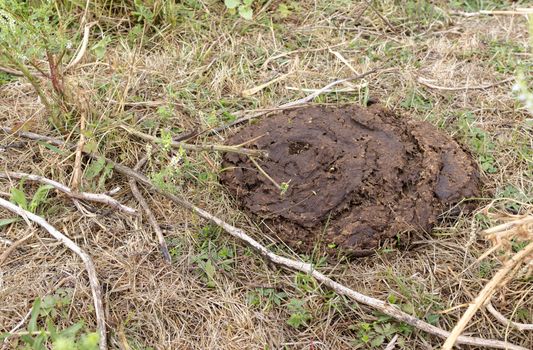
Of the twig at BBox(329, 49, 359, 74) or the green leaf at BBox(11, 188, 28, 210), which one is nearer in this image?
the green leaf at BBox(11, 188, 28, 210)

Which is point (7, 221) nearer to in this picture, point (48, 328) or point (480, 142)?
point (48, 328)

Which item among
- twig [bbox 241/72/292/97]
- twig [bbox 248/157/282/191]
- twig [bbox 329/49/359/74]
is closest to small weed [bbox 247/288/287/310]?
twig [bbox 248/157/282/191]

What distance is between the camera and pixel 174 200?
233cm

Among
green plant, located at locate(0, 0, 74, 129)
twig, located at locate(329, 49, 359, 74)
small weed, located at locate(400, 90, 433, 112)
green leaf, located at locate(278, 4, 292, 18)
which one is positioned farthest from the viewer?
green leaf, located at locate(278, 4, 292, 18)

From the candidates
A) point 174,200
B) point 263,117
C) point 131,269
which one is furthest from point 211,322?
point 263,117

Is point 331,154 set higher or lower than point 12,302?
higher

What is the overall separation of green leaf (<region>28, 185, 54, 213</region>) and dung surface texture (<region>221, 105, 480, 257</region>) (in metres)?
0.70

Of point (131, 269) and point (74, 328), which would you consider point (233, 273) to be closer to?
point (131, 269)

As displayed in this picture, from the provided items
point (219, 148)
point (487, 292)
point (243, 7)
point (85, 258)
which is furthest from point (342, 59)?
point (85, 258)

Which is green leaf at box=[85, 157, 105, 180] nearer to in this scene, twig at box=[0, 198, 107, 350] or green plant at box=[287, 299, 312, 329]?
twig at box=[0, 198, 107, 350]

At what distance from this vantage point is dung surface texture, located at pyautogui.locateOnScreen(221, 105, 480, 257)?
7.41ft

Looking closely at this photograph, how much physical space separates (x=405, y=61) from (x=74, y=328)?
2061 millimetres

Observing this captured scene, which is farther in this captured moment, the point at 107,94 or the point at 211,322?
the point at 107,94

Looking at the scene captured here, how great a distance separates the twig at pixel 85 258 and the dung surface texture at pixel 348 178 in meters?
0.63
